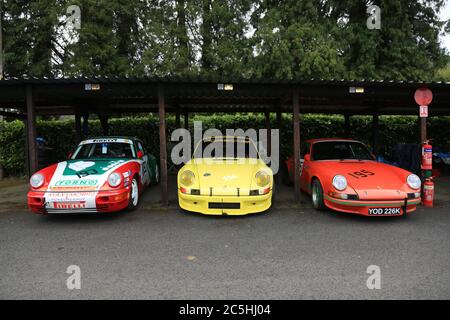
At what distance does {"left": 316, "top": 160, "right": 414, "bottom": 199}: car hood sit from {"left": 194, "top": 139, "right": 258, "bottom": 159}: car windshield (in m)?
1.59

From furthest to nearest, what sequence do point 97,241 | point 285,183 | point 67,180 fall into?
point 285,183 < point 67,180 < point 97,241

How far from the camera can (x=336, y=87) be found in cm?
647

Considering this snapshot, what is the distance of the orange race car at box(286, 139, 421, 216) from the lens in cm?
479

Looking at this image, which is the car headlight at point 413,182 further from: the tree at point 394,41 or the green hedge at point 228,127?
the tree at point 394,41

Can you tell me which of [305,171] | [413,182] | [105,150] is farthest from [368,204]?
[105,150]

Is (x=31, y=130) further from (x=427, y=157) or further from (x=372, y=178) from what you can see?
(x=427, y=157)

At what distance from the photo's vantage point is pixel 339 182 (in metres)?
4.96

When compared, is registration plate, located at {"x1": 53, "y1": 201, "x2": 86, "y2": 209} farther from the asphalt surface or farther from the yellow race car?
the yellow race car

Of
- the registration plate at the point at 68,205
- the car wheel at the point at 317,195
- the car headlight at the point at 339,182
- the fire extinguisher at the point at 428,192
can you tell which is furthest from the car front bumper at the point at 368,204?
the registration plate at the point at 68,205

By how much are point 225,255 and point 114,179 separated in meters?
2.39

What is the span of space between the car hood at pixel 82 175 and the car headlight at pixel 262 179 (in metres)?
2.44
